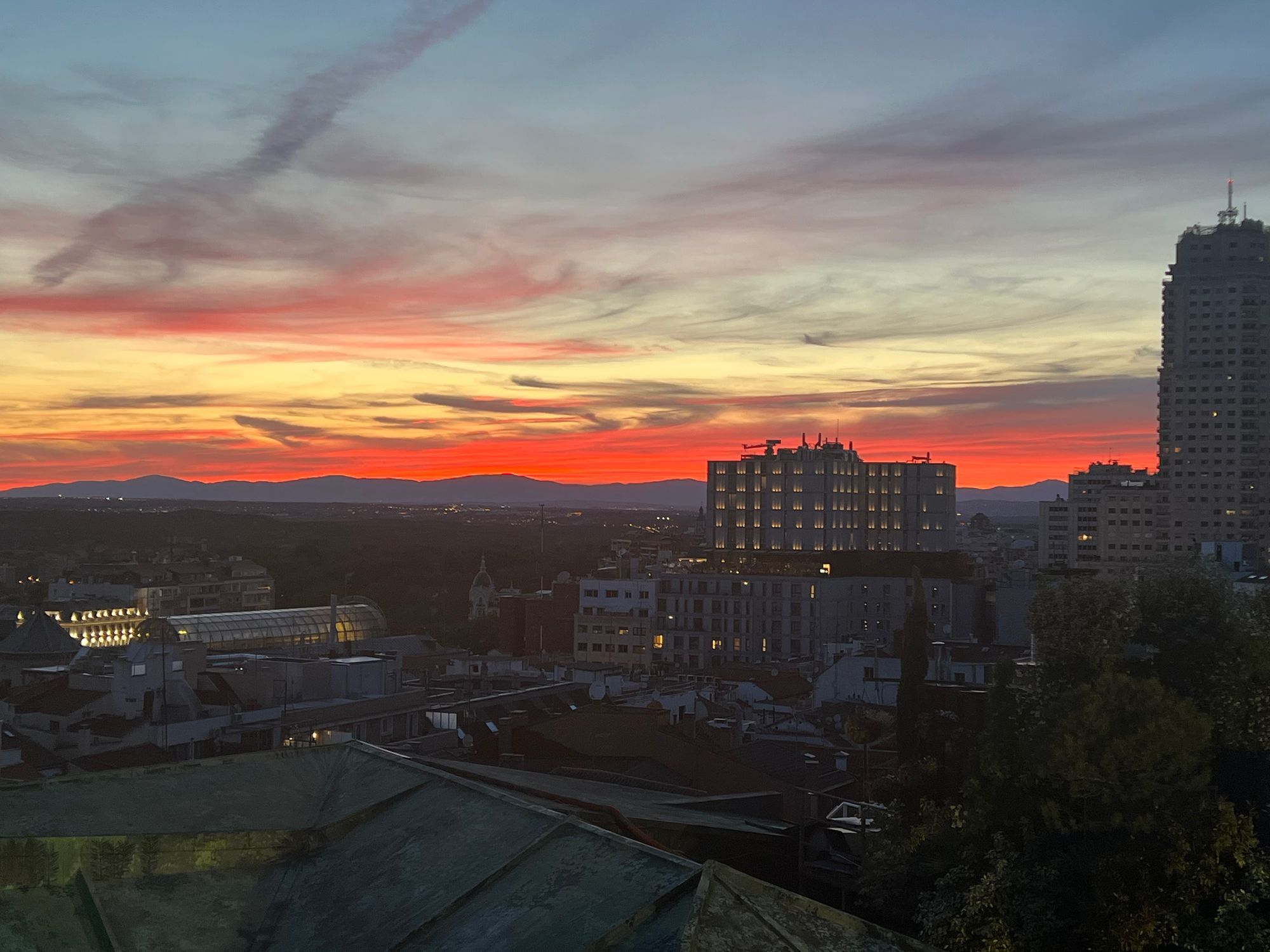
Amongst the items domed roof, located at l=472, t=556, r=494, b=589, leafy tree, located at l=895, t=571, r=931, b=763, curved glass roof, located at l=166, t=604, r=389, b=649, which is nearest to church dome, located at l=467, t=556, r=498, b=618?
domed roof, located at l=472, t=556, r=494, b=589

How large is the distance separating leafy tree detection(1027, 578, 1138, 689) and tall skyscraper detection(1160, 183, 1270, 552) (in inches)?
5630

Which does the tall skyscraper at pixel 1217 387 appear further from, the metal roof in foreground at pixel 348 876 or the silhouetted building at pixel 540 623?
the metal roof in foreground at pixel 348 876

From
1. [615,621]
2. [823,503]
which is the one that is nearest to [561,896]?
[615,621]

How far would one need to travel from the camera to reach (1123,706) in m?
16.6

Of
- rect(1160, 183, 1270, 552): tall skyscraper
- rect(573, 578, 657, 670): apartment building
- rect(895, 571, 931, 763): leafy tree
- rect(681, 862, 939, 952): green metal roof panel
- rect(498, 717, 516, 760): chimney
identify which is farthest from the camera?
rect(1160, 183, 1270, 552): tall skyscraper

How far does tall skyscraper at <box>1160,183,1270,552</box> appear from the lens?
6127 inches

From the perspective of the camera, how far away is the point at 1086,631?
1991 cm

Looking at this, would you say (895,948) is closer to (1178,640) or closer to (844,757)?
(1178,640)

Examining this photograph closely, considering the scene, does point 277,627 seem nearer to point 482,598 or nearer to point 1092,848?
point 482,598

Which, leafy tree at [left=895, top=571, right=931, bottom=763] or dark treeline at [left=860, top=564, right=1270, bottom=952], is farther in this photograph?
leafy tree at [left=895, top=571, right=931, bottom=763]

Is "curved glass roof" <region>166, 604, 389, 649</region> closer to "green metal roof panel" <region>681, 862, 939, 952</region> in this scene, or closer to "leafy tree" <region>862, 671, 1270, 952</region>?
"leafy tree" <region>862, 671, 1270, 952</region>

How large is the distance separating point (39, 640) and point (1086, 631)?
61.1 meters

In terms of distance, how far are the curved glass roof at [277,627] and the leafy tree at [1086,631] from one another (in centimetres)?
5511

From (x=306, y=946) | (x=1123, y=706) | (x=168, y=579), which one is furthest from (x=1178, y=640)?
(x=168, y=579)
